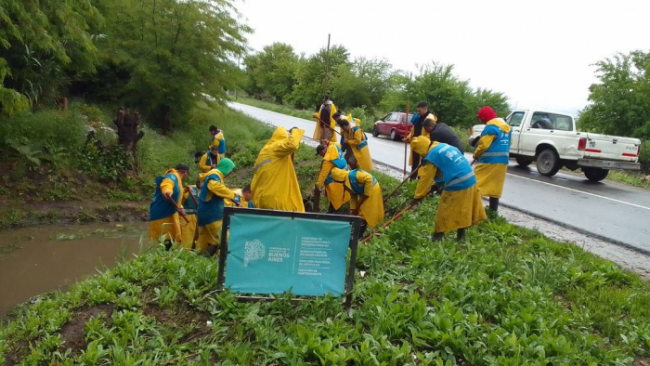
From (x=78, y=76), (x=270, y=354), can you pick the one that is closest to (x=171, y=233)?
(x=270, y=354)

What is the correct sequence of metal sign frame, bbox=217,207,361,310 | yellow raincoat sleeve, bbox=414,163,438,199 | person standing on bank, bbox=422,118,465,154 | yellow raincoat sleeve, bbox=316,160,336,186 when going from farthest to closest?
person standing on bank, bbox=422,118,465,154 < yellow raincoat sleeve, bbox=316,160,336,186 < yellow raincoat sleeve, bbox=414,163,438,199 < metal sign frame, bbox=217,207,361,310

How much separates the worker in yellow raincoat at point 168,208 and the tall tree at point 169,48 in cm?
905

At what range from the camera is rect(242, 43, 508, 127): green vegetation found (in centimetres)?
2838

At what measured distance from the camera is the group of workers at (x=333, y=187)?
19.4 ft

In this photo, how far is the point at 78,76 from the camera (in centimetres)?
1662

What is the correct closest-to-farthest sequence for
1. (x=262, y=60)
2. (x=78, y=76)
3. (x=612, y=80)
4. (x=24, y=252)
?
(x=24, y=252) < (x=78, y=76) < (x=612, y=80) < (x=262, y=60)

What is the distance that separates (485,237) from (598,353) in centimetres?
291

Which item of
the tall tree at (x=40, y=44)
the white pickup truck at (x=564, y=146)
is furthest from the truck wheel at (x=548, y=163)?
the tall tree at (x=40, y=44)

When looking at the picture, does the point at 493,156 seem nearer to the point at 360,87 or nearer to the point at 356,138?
the point at 356,138

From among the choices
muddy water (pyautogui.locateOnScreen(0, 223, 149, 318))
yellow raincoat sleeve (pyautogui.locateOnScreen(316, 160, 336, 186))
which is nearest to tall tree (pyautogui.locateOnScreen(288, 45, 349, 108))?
muddy water (pyautogui.locateOnScreen(0, 223, 149, 318))

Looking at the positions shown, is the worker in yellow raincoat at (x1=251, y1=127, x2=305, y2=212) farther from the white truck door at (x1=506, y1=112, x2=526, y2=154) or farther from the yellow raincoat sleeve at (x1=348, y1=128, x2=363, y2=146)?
the white truck door at (x1=506, y1=112, x2=526, y2=154)

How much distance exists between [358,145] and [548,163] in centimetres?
623

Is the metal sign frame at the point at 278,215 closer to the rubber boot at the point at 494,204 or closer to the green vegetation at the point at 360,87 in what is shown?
the rubber boot at the point at 494,204

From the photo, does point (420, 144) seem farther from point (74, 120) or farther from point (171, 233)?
point (74, 120)
